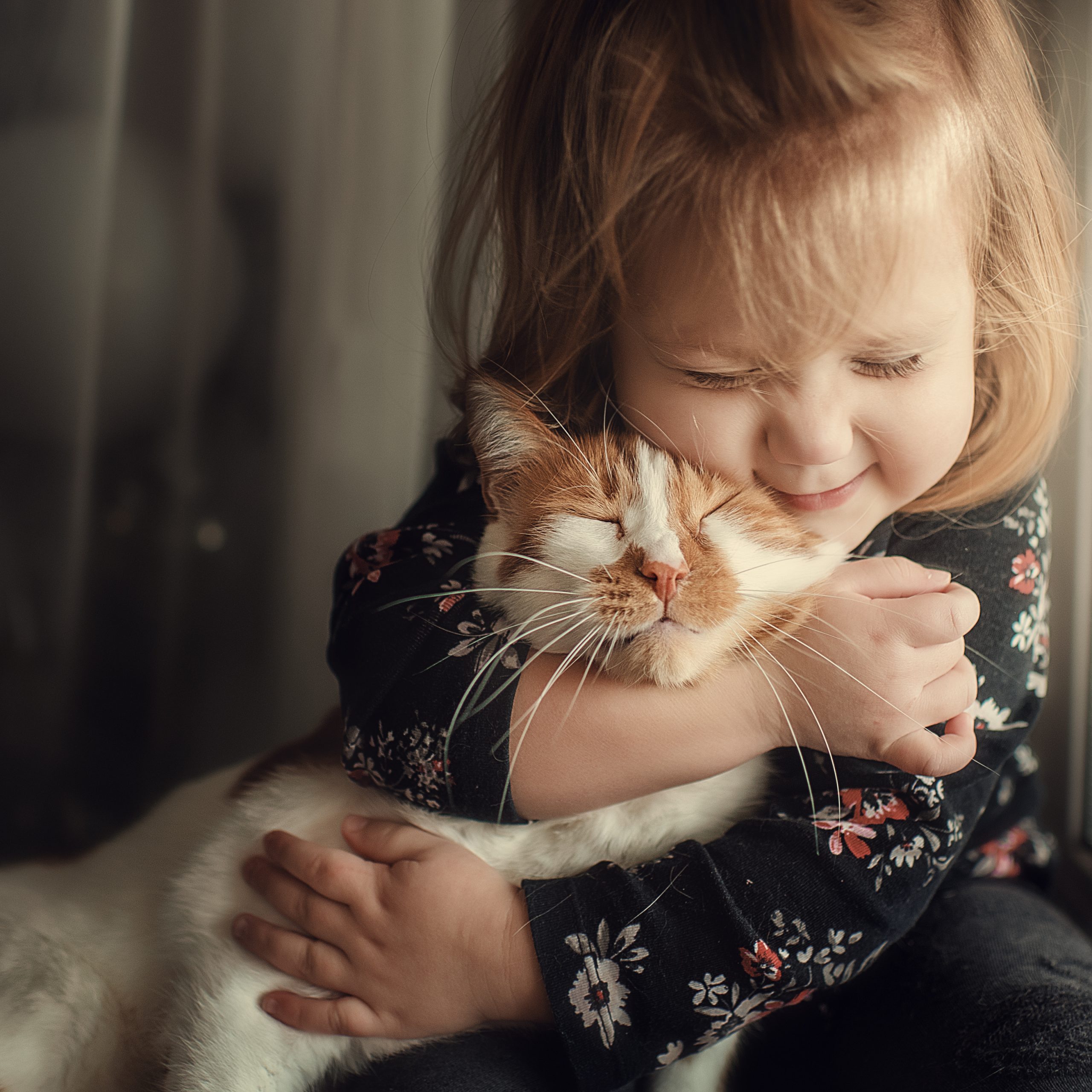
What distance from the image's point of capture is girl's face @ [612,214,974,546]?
0.65 m

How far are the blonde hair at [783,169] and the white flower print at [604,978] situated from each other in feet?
1.61

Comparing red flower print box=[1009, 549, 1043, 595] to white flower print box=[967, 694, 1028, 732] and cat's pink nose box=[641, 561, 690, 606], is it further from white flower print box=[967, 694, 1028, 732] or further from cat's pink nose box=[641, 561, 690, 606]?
cat's pink nose box=[641, 561, 690, 606]

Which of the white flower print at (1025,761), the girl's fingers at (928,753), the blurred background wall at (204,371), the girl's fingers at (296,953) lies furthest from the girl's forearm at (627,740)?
the blurred background wall at (204,371)

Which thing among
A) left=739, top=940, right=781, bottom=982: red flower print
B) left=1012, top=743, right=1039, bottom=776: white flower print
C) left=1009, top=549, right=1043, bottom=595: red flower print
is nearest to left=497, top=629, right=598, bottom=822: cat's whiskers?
left=739, top=940, right=781, bottom=982: red flower print

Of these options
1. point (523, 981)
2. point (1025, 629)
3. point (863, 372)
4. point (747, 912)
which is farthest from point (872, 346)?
point (523, 981)

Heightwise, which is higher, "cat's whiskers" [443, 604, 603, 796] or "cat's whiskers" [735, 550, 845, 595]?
"cat's whiskers" [735, 550, 845, 595]

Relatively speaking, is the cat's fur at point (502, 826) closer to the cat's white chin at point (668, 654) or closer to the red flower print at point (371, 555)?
the cat's white chin at point (668, 654)

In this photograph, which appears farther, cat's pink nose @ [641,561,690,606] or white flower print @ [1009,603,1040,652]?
white flower print @ [1009,603,1040,652]

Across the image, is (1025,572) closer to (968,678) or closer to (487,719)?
(968,678)

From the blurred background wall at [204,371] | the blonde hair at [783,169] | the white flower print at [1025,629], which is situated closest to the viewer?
the blonde hair at [783,169]

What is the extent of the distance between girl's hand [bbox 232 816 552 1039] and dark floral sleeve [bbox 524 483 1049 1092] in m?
0.04

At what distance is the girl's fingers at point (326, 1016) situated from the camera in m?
0.72

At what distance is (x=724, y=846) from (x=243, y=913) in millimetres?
436

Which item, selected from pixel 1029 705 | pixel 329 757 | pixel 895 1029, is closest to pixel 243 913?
pixel 329 757
